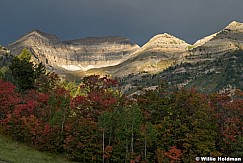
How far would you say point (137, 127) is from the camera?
48.0m

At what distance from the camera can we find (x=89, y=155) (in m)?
49.1

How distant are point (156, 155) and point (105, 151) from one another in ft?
26.0

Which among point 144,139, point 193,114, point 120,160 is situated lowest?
point 120,160

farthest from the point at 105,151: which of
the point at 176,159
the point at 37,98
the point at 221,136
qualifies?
the point at 37,98

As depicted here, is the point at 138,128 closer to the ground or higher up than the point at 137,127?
closer to the ground

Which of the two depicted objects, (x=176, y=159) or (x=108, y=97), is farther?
(x=108, y=97)

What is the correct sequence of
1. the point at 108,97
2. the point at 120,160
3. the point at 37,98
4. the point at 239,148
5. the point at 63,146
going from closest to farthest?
the point at 239,148 → the point at 120,160 → the point at 63,146 → the point at 108,97 → the point at 37,98

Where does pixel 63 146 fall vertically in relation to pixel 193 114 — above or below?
below

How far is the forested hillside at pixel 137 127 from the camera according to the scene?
4741 cm

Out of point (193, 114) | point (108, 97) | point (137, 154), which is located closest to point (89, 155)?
point (137, 154)

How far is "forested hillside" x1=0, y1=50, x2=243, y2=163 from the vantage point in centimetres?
4741

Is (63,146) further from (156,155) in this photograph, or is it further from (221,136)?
(221,136)

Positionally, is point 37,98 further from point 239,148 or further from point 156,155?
point 239,148

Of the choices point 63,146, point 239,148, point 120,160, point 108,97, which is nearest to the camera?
point 239,148
